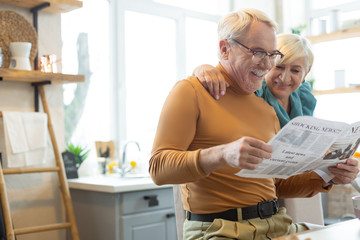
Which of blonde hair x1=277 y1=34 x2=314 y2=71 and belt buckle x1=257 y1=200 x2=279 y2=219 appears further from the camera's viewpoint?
blonde hair x1=277 y1=34 x2=314 y2=71

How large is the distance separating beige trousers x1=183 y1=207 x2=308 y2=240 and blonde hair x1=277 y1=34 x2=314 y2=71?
70cm

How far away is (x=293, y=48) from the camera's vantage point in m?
1.96

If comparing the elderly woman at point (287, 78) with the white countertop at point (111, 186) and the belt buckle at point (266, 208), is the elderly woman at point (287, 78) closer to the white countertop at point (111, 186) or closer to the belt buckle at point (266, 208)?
the belt buckle at point (266, 208)

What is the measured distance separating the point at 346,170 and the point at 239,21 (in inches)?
23.8

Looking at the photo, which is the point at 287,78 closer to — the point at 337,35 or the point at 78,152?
the point at 78,152

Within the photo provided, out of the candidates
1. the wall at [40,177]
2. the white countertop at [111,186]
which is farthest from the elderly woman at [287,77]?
the wall at [40,177]

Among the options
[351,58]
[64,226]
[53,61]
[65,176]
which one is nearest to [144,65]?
[53,61]

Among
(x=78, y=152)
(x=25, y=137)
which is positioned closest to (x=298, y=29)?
(x=78, y=152)

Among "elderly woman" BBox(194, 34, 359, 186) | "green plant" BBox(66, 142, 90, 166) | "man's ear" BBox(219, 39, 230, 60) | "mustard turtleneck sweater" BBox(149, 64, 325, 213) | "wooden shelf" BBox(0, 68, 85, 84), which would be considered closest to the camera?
"mustard turtleneck sweater" BBox(149, 64, 325, 213)

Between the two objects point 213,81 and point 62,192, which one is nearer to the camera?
point 213,81

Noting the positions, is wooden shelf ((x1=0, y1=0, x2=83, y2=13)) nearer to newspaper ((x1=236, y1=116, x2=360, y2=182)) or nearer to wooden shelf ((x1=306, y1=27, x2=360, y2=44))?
newspaper ((x1=236, y1=116, x2=360, y2=182))

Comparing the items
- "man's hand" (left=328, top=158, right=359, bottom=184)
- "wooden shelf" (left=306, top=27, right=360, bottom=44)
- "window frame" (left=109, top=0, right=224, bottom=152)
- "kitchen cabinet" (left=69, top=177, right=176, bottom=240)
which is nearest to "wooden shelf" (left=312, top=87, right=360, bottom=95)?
"wooden shelf" (left=306, top=27, right=360, bottom=44)

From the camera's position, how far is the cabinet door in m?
2.66

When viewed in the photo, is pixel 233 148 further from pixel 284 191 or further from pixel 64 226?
pixel 64 226
